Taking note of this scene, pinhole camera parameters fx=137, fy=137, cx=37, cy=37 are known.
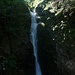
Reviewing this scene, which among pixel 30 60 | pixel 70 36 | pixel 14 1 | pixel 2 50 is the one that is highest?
pixel 14 1

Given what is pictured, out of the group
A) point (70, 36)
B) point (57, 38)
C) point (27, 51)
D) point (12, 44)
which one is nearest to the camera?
point (70, 36)

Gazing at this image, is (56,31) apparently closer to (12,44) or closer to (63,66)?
(63,66)

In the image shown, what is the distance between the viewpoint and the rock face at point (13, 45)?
11.9 m

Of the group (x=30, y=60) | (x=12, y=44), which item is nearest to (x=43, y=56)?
(x=30, y=60)

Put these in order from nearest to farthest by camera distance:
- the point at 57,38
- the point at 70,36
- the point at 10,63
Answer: the point at 70,36 < the point at 10,63 < the point at 57,38

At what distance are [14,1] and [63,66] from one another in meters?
8.31

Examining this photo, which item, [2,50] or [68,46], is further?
[2,50]

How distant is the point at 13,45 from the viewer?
45.6 feet

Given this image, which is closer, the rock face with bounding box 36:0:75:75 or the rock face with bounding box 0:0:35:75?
the rock face with bounding box 36:0:75:75

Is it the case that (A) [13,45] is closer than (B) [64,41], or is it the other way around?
(B) [64,41]

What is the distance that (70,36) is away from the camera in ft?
36.3

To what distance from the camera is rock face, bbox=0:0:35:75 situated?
11.9 m

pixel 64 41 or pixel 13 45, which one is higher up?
pixel 64 41

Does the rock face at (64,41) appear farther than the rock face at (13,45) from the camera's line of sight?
No
